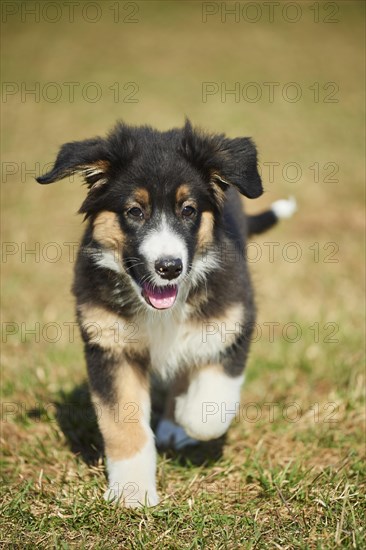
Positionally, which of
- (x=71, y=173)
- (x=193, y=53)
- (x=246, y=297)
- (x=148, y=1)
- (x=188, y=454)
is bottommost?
(x=188, y=454)

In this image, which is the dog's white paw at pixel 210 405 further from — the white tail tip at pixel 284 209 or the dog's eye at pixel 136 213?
the white tail tip at pixel 284 209

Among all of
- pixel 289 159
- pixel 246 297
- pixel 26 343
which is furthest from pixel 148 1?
pixel 246 297

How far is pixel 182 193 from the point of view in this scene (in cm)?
363

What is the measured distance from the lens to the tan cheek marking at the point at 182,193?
11.9 ft

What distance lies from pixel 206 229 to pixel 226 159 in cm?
39

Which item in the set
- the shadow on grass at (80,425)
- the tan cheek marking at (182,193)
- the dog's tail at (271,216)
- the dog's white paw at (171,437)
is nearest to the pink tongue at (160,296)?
the tan cheek marking at (182,193)

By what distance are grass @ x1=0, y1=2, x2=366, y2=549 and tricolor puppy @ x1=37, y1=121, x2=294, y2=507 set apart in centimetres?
32

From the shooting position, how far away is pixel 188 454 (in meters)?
4.39

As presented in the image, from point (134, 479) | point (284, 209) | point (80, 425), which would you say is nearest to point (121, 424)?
point (134, 479)

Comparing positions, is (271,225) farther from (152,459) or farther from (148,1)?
(148,1)

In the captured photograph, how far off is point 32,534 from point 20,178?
8945 millimetres

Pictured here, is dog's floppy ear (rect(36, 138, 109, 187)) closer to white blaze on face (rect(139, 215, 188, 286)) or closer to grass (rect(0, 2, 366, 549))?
white blaze on face (rect(139, 215, 188, 286))

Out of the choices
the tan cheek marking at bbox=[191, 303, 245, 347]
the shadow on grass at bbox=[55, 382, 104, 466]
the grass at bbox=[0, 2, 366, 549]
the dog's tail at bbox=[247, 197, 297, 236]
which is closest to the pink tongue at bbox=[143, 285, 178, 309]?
the tan cheek marking at bbox=[191, 303, 245, 347]

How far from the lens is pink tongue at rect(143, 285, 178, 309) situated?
363 cm
